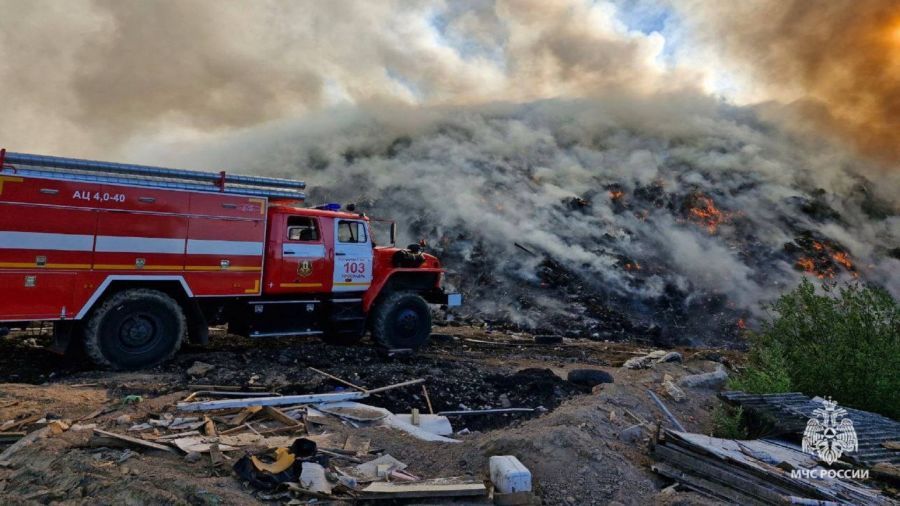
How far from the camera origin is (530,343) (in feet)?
42.7

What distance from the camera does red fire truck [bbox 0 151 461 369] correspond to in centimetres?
732

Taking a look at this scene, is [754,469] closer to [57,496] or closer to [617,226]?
[57,496]

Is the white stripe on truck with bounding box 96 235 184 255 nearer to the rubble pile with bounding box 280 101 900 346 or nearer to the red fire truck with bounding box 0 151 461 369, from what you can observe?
the red fire truck with bounding box 0 151 461 369

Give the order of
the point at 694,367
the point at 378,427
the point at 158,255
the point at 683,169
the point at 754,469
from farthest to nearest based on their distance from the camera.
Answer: the point at 683,169
the point at 694,367
the point at 158,255
the point at 378,427
the point at 754,469

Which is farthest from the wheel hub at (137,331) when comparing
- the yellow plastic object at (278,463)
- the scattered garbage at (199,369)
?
the yellow plastic object at (278,463)

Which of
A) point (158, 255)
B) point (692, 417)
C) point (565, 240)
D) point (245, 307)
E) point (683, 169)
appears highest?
point (683, 169)

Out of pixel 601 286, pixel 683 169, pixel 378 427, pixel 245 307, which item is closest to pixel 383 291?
pixel 245 307

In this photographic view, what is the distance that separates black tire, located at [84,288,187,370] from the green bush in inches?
365

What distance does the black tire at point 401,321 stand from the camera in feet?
34.7

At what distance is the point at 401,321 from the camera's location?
10781 millimetres

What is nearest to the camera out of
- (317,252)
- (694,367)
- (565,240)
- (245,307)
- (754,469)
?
(754,469)

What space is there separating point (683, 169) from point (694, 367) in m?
21.0

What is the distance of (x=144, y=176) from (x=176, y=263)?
1516 mm

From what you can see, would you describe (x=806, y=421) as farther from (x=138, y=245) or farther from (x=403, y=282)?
(x=138, y=245)
